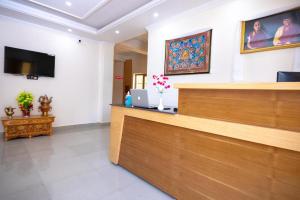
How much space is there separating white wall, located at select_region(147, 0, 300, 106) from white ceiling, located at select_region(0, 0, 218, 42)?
0.75 feet

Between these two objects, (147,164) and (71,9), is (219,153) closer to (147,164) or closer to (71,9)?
(147,164)

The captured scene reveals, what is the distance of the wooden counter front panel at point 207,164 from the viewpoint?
120cm

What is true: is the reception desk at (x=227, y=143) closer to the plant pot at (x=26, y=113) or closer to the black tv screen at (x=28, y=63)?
the plant pot at (x=26, y=113)

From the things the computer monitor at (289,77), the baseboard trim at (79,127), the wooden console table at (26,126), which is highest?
the computer monitor at (289,77)

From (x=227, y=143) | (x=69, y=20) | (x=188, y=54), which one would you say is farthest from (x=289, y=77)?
(x=69, y=20)

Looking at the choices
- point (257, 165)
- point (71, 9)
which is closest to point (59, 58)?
point (71, 9)

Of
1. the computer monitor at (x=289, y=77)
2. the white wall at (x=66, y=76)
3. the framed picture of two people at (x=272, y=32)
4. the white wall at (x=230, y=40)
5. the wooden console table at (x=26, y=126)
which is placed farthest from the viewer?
the white wall at (x=66, y=76)

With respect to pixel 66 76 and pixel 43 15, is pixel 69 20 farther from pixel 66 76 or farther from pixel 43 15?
pixel 66 76

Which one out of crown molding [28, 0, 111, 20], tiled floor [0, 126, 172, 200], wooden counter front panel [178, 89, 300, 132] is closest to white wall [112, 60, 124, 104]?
crown molding [28, 0, 111, 20]

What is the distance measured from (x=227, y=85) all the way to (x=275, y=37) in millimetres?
1639

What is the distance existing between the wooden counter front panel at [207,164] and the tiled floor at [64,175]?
0.28 m

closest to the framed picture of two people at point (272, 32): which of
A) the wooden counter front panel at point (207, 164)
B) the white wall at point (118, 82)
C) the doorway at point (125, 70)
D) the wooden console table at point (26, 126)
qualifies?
the wooden counter front panel at point (207, 164)

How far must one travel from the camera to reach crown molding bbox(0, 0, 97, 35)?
137 inches

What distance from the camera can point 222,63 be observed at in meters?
2.93
